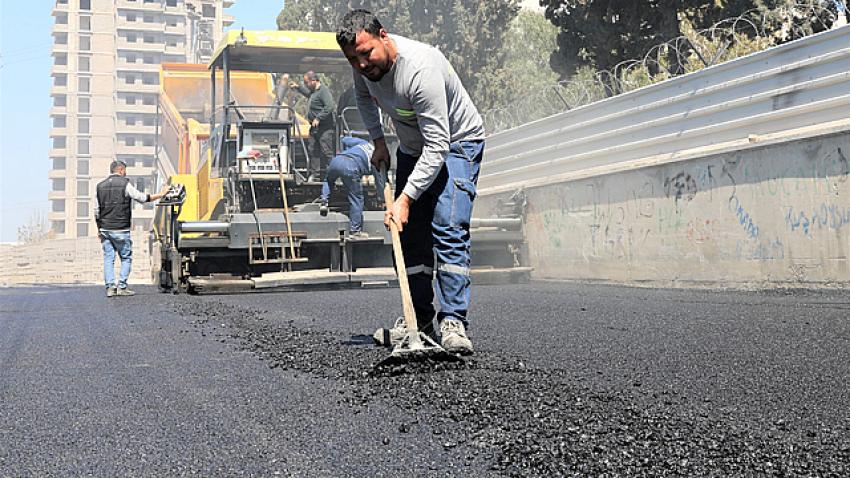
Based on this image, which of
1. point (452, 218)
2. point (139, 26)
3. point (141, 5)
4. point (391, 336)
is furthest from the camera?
point (141, 5)

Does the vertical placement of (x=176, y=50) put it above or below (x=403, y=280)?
above

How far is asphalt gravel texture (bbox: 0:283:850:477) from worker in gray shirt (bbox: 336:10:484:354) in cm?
36

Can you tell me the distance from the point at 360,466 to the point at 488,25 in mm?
25472

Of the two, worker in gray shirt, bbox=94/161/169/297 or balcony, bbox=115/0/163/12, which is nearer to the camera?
worker in gray shirt, bbox=94/161/169/297

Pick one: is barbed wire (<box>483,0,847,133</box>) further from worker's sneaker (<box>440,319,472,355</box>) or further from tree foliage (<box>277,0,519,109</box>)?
tree foliage (<box>277,0,519,109</box>)

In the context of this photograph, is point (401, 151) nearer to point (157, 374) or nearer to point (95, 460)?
point (157, 374)

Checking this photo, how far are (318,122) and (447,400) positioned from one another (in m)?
7.43

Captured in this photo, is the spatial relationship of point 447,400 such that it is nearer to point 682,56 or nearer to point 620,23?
point 682,56

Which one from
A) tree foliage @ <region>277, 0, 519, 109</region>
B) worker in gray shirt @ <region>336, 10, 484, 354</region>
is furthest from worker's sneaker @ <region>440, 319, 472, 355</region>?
tree foliage @ <region>277, 0, 519, 109</region>

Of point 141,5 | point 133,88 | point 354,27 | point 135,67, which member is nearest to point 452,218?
point 354,27

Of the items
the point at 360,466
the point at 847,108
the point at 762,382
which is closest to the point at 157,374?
the point at 360,466

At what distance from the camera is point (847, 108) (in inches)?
278

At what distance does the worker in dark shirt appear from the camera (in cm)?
1016

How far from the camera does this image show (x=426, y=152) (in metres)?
4.04
